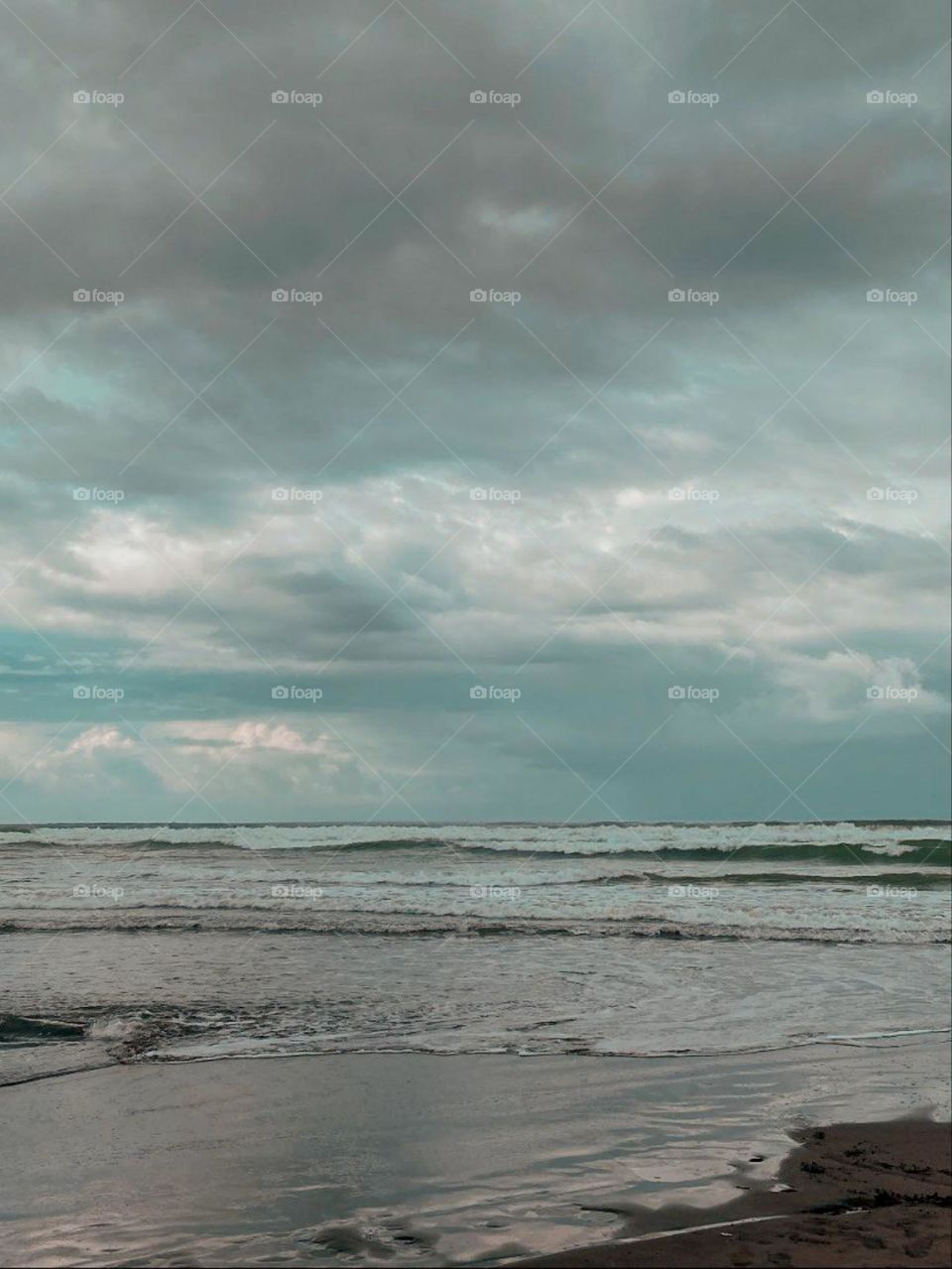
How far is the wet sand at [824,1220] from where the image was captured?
185 inches

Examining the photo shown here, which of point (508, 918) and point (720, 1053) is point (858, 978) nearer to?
point (720, 1053)

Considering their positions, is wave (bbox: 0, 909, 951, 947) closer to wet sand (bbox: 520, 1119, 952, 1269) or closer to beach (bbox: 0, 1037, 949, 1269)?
beach (bbox: 0, 1037, 949, 1269)

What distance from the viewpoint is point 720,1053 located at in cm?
931

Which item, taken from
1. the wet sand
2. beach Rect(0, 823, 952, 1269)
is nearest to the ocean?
beach Rect(0, 823, 952, 1269)

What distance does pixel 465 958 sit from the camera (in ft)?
50.4

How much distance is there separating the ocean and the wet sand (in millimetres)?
3068

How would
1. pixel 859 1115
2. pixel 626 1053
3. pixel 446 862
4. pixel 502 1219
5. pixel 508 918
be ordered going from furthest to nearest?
pixel 446 862 < pixel 508 918 < pixel 626 1053 < pixel 859 1115 < pixel 502 1219

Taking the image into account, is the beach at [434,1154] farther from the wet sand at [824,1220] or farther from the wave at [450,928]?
the wave at [450,928]

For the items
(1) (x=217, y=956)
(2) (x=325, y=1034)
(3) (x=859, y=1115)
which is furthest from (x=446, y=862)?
(3) (x=859, y=1115)

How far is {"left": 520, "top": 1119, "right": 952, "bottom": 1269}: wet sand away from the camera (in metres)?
4.71

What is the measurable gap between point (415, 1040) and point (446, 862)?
90.1ft

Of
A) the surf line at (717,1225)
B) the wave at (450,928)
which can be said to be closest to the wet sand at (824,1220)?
the surf line at (717,1225)

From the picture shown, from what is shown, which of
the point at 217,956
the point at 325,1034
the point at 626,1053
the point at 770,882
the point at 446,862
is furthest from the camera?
the point at 446,862

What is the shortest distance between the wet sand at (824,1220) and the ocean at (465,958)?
10.1ft
